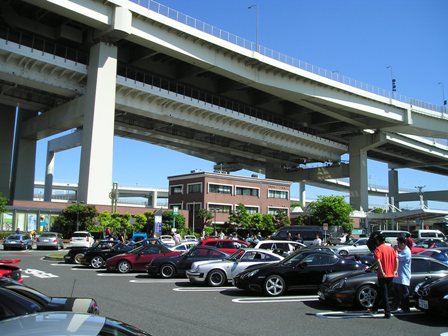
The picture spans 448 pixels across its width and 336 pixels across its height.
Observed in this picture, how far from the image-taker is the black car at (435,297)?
9172 millimetres

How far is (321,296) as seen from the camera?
1157 centimetres

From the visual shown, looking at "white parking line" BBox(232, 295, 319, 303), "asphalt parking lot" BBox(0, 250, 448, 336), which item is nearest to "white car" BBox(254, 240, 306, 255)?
"asphalt parking lot" BBox(0, 250, 448, 336)

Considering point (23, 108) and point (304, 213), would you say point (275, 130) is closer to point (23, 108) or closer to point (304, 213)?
point (304, 213)

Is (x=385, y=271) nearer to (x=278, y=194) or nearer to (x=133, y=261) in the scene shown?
(x=133, y=261)

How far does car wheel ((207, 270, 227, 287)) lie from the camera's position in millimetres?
15484

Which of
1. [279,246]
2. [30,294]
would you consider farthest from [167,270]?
[30,294]

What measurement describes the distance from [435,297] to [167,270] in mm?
10748

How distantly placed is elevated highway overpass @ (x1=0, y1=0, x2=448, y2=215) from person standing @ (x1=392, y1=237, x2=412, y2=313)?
124ft

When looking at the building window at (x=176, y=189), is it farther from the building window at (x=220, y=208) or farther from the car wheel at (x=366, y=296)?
the car wheel at (x=366, y=296)

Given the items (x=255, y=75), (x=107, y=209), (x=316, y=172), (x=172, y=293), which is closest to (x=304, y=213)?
(x=316, y=172)

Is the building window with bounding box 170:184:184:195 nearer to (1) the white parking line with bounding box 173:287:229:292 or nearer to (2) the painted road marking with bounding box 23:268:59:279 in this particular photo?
(2) the painted road marking with bounding box 23:268:59:279

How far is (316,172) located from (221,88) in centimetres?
3143

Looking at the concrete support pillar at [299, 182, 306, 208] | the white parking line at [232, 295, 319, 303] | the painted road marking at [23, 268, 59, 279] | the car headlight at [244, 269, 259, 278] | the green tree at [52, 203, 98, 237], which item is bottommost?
the painted road marking at [23, 268, 59, 279]

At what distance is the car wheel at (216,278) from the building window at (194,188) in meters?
54.2
